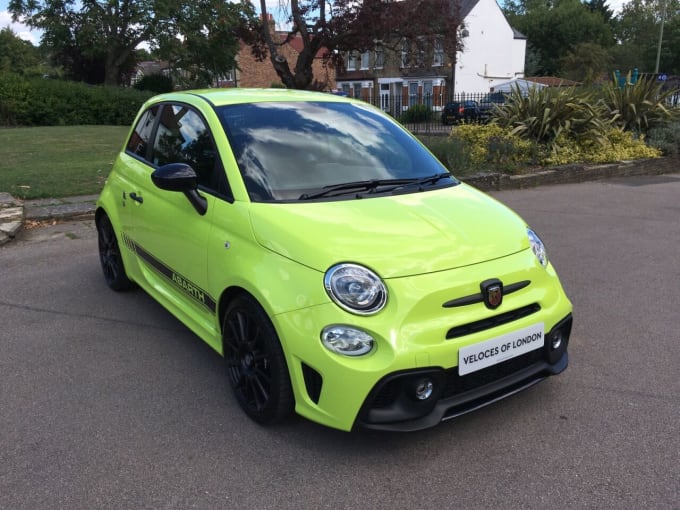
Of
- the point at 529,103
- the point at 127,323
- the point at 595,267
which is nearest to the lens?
the point at 127,323

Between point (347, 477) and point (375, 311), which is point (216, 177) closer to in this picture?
point (375, 311)

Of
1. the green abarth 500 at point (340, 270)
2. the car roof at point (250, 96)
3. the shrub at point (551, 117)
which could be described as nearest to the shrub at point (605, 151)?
the shrub at point (551, 117)

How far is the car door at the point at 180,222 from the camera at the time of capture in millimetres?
3350

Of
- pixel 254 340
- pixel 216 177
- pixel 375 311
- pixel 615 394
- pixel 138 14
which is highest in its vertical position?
pixel 138 14

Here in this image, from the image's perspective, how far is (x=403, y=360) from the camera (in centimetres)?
246

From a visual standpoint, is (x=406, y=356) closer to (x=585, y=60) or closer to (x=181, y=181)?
(x=181, y=181)

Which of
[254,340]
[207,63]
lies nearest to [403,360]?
[254,340]

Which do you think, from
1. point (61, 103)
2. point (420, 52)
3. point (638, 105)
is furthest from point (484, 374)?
point (61, 103)

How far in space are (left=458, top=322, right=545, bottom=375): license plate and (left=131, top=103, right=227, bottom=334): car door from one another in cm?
141

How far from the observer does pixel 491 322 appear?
2.70m

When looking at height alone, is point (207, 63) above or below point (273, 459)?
above

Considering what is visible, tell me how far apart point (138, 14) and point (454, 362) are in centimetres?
3427

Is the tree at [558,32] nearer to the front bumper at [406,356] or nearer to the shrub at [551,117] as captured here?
the shrub at [551,117]

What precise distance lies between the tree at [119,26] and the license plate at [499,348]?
31882 mm
